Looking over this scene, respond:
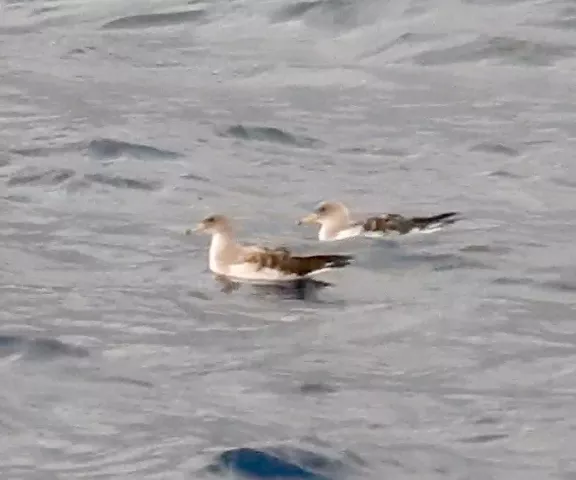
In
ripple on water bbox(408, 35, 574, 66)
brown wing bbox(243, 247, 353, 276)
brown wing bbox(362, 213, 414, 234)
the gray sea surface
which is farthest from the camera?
ripple on water bbox(408, 35, 574, 66)

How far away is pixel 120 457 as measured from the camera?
9.95 metres

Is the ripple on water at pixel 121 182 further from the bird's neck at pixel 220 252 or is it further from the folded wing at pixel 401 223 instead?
the folded wing at pixel 401 223

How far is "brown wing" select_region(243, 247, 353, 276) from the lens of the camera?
13211 millimetres

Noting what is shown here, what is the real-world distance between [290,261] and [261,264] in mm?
214

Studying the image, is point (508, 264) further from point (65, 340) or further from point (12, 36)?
point (12, 36)

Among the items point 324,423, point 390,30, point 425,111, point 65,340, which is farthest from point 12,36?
point 324,423

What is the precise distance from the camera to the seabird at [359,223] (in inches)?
548

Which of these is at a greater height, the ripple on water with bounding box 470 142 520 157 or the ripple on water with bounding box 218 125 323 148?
the ripple on water with bounding box 218 125 323 148

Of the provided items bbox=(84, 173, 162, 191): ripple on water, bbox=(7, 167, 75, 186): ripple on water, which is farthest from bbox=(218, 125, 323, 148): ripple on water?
bbox=(7, 167, 75, 186): ripple on water

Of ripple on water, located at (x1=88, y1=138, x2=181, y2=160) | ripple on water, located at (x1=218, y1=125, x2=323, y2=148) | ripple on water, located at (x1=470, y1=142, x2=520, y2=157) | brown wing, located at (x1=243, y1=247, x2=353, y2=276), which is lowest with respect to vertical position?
ripple on water, located at (x1=470, y1=142, x2=520, y2=157)

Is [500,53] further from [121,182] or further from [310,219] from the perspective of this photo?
[310,219]

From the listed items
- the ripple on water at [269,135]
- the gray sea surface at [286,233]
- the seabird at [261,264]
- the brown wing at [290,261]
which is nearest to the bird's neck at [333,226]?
the gray sea surface at [286,233]

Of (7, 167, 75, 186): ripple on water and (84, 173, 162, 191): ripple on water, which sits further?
(7, 167, 75, 186): ripple on water

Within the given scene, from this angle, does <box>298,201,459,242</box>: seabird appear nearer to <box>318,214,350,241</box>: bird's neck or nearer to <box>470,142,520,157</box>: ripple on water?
<box>318,214,350,241</box>: bird's neck
